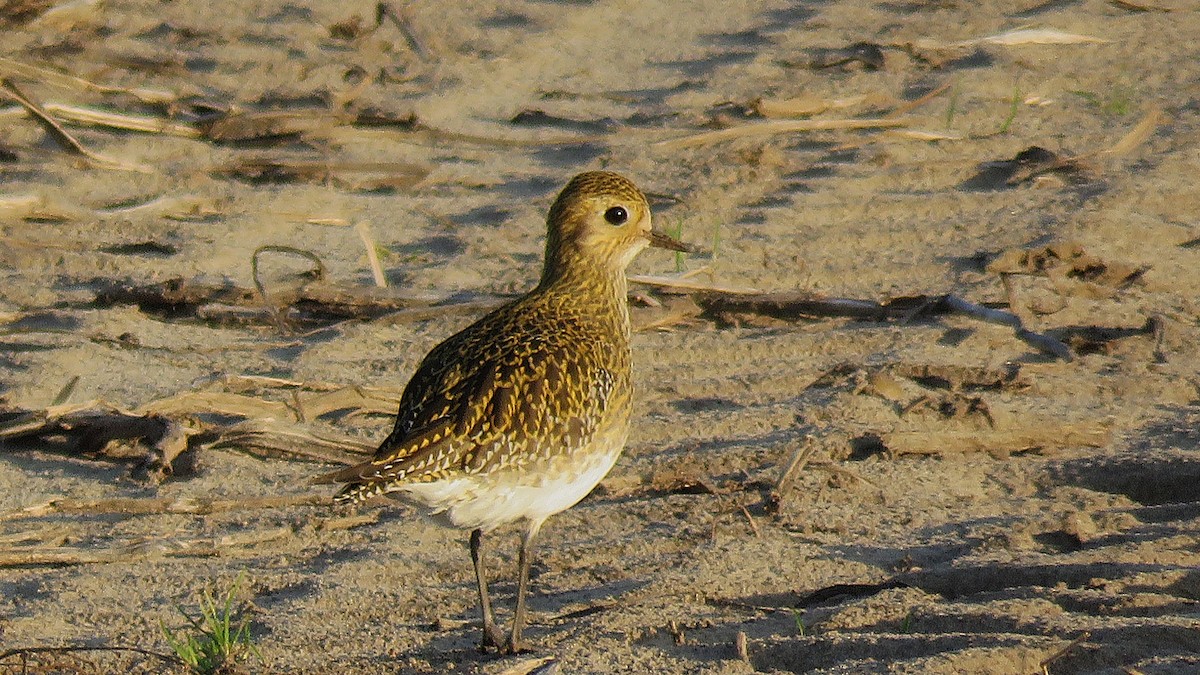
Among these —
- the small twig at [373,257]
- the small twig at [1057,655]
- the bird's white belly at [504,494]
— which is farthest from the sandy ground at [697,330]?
the bird's white belly at [504,494]

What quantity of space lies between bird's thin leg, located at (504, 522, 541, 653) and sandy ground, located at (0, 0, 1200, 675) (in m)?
0.11

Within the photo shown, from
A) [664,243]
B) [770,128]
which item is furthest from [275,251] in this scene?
[770,128]

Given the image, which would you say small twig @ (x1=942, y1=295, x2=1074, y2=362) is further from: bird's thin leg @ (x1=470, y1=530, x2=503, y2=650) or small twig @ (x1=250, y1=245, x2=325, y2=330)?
bird's thin leg @ (x1=470, y1=530, x2=503, y2=650)

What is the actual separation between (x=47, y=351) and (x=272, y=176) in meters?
2.04

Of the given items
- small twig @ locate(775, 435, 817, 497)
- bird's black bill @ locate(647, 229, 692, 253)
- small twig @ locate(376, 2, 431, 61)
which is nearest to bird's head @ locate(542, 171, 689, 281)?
Answer: bird's black bill @ locate(647, 229, 692, 253)

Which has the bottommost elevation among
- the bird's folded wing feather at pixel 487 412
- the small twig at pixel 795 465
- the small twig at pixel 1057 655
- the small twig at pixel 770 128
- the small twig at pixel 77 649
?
the small twig at pixel 795 465

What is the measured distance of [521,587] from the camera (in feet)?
16.7

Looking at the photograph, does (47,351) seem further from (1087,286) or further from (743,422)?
(1087,286)

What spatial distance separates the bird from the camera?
192 inches

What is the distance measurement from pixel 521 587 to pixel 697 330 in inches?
97.2

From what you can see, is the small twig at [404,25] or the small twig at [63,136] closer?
the small twig at [63,136]

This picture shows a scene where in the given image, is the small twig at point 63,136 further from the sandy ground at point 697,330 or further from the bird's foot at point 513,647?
the bird's foot at point 513,647

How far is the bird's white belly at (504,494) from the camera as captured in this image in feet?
16.2

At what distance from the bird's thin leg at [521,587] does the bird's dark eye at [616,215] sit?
4.29 ft
